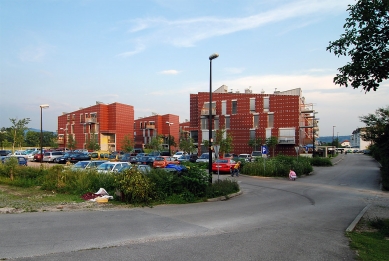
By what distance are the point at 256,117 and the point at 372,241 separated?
53.1 meters

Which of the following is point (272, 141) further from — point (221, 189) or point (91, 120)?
point (91, 120)

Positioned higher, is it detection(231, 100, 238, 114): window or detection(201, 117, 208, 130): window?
detection(231, 100, 238, 114): window

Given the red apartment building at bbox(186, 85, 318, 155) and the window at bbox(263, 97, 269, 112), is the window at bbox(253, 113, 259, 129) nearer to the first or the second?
the red apartment building at bbox(186, 85, 318, 155)

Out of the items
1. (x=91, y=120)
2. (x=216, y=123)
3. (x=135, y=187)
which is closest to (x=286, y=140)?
(x=216, y=123)

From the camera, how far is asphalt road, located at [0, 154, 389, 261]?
639cm

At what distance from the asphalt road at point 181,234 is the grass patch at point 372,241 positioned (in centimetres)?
26

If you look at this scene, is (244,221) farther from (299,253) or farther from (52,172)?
(52,172)

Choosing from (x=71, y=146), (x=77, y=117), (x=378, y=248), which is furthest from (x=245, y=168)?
(x=77, y=117)

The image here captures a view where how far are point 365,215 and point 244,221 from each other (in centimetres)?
510

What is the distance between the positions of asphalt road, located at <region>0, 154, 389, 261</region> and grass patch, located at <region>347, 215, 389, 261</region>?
0.84 ft

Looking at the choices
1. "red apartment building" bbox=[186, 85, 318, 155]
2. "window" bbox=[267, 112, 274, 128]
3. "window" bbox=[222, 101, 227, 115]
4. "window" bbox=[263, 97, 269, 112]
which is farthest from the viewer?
"window" bbox=[222, 101, 227, 115]

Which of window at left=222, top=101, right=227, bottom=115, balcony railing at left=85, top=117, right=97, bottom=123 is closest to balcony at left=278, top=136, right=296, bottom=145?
window at left=222, top=101, right=227, bottom=115

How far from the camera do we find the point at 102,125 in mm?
78438

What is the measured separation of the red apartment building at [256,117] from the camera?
56.4 meters
